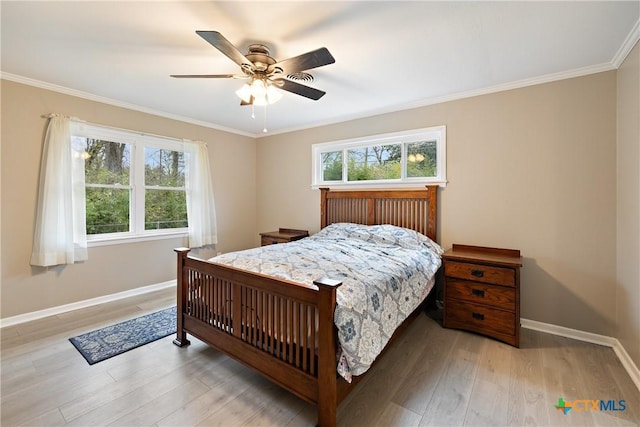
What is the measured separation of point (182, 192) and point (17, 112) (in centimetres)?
183

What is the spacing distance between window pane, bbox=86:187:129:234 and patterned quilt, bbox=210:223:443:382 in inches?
79.3

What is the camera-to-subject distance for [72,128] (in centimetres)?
309

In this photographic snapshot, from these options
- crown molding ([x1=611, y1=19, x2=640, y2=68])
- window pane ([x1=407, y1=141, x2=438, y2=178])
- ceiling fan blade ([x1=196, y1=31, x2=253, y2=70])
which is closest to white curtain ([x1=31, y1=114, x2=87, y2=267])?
ceiling fan blade ([x1=196, y1=31, x2=253, y2=70])

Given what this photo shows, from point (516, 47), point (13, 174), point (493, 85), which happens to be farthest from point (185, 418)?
point (493, 85)

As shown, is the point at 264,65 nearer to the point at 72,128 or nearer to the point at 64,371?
the point at 72,128

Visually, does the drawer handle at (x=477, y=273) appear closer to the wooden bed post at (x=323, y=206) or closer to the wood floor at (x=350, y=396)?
the wood floor at (x=350, y=396)

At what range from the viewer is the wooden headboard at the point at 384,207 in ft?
11.0

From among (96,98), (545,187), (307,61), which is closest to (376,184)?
(545,187)

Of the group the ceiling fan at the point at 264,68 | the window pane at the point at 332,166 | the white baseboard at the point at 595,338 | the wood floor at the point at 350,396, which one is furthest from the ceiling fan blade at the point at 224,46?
the white baseboard at the point at 595,338

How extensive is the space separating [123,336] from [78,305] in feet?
3.77

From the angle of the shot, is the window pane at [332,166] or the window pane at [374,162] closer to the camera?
the window pane at [374,162]

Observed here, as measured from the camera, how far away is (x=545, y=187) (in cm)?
272

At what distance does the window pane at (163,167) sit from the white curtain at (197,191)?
0.11 metres

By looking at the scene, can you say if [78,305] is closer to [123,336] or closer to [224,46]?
[123,336]
